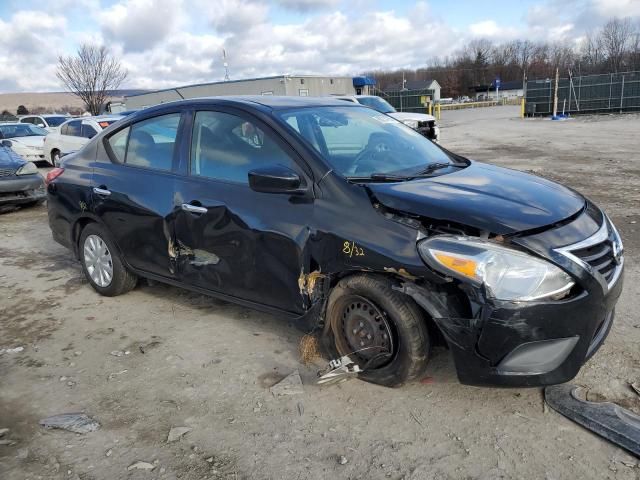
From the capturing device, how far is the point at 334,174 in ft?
10.5

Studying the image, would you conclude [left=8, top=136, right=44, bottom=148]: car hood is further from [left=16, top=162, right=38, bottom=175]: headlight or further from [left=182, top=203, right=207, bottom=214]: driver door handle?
[left=182, top=203, right=207, bottom=214]: driver door handle

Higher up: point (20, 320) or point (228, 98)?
point (228, 98)

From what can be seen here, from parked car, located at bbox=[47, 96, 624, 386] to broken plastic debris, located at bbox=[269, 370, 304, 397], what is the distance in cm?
29

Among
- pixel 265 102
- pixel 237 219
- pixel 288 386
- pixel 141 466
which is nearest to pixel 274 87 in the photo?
pixel 265 102

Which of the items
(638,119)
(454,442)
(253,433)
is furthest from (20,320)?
(638,119)

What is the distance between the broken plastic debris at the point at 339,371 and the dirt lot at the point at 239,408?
5.1 inches

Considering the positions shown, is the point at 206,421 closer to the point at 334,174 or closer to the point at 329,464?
the point at 329,464

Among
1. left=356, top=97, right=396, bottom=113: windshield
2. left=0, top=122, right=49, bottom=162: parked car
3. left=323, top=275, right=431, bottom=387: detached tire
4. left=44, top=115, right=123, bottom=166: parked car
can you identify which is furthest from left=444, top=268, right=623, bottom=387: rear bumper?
left=0, top=122, right=49, bottom=162: parked car

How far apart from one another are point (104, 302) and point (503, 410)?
358cm

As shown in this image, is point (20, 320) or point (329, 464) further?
point (20, 320)

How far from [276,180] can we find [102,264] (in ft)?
8.18

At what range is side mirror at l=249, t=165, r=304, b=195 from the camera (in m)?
3.15

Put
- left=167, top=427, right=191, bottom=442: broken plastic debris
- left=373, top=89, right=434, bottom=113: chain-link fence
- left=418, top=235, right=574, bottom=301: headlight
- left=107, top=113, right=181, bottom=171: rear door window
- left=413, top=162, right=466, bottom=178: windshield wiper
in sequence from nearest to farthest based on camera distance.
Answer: left=418, top=235, right=574, bottom=301: headlight, left=167, top=427, right=191, bottom=442: broken plastic debris, left=413, top=162, right=466, bottom=178: windshield wiper, left=107, top=113, right=181, bottom=171: rear door window, left=373, top=89, right=434, bottom=113: chain-link fence

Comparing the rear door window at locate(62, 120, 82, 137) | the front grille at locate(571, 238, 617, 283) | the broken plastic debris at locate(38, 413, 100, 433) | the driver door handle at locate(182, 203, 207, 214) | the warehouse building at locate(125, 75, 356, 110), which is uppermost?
the warehouse building at locate(125, 75, 356, 110)
